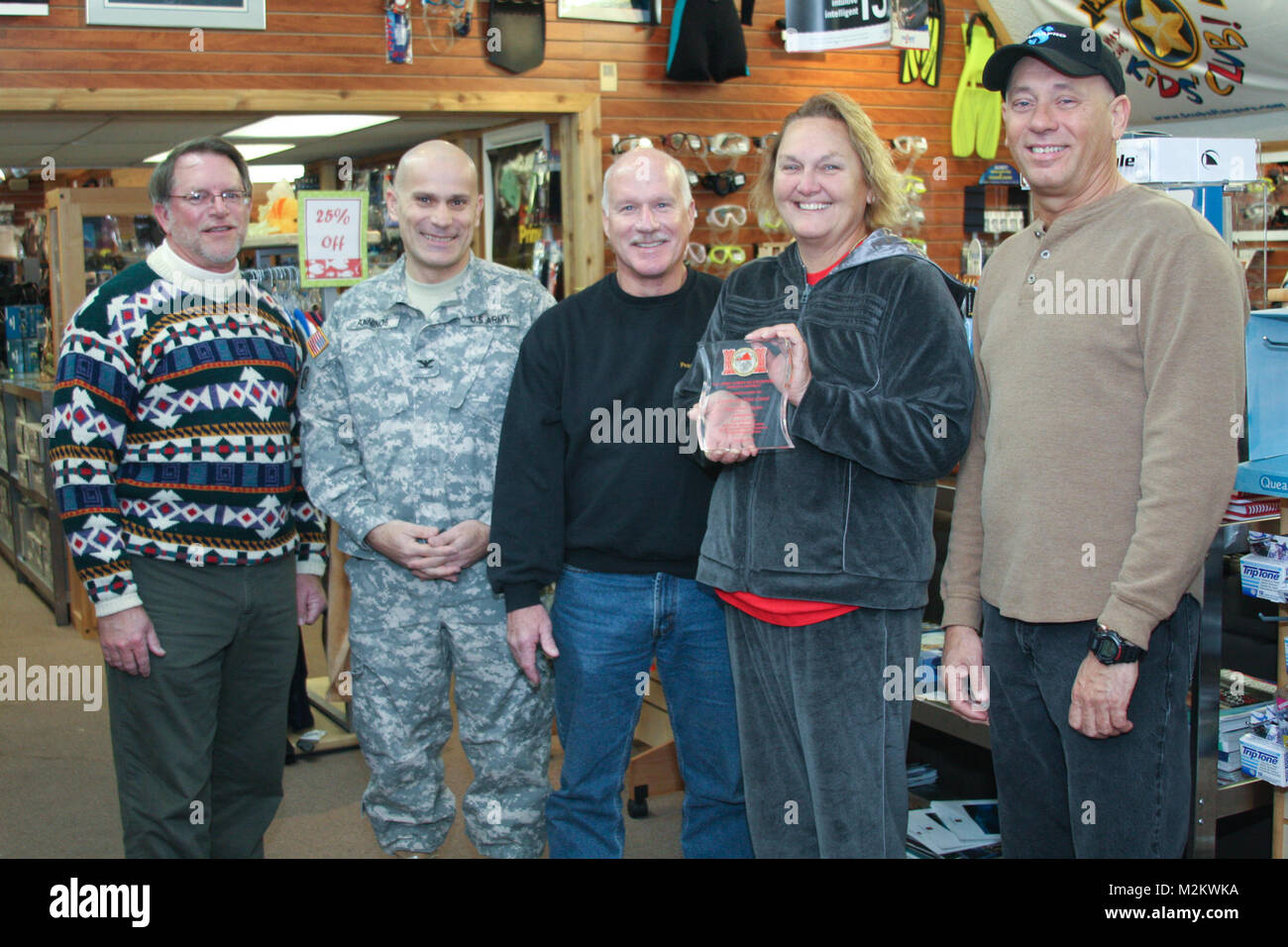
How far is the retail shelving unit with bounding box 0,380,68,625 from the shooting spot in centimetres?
609

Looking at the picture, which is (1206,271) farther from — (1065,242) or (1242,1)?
(1242,1)

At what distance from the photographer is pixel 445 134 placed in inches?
267

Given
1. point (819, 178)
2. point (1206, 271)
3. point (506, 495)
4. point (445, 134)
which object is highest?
point (445, 134)

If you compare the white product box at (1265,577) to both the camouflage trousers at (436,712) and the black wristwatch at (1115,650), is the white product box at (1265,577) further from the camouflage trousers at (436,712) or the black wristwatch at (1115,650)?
the camouflage trousers at (436,712)

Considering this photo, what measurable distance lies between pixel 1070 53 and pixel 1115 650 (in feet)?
3.18

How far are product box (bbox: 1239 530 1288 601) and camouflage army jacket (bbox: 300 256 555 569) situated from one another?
5.41 ft

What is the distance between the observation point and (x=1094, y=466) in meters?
1.82

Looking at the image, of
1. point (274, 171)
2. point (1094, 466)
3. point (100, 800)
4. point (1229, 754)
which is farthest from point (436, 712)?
point (274, 171)

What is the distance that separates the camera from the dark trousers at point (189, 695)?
2.43 metres

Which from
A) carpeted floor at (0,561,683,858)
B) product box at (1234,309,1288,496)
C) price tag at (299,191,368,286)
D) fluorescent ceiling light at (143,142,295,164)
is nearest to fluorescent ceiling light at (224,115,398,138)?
fluorescent ceiling light at (143,142,295,164)

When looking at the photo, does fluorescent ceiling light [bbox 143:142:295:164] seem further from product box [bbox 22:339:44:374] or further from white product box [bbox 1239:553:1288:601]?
white product box [bbox 1239:553:1288:601]
